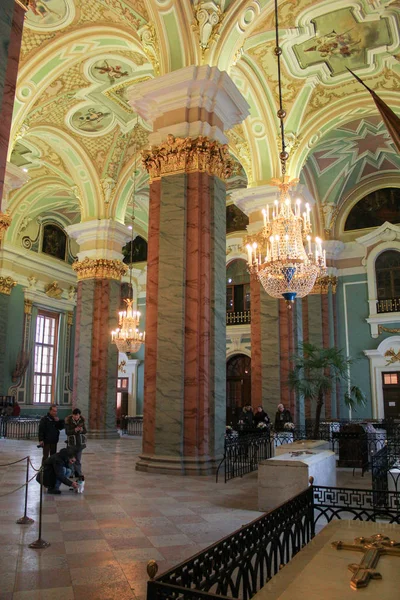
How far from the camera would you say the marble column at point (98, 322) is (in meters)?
15.8

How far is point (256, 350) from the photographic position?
44.8ft

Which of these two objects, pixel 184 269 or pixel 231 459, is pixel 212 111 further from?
pixel 231 459

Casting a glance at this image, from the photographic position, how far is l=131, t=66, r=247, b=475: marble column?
8430 millimetres

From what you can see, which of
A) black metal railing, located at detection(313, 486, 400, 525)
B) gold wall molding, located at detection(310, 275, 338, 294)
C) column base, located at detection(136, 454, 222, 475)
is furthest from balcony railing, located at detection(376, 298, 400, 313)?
black metal railing, located at detection(313, 486, 400, 525)

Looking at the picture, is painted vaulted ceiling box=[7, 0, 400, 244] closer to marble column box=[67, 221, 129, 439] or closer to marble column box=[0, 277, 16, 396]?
marble column box=[67, 221, 129, 439]

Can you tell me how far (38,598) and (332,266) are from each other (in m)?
16.8

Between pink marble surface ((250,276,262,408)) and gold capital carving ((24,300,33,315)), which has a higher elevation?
gold capital carving ((24,300,33,315))

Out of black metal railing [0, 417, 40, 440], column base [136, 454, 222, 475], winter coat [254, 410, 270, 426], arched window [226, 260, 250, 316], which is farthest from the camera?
arched window [226, 260, 250, 316]

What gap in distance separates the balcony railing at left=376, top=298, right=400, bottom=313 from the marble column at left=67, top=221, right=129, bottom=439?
8.93 meters

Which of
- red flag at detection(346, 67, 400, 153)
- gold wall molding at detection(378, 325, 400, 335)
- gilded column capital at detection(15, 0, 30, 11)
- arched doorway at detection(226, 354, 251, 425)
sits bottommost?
arched doorway at detection(226, 354, 251, 425)

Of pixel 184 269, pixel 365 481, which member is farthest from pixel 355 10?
pixel 365 481

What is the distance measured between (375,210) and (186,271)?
12.3m

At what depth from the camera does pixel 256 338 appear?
45.3ft

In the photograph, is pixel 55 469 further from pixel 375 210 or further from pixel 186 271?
pixel 375 210
